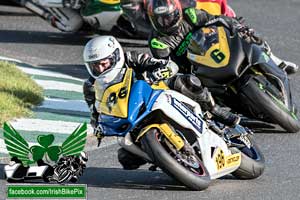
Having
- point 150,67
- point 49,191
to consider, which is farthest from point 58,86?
point 49,191

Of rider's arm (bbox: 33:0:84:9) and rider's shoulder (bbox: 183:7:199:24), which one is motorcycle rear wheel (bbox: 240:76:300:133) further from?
rider's arm (bbox: 33:0:84:9)

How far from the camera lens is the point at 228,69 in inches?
442

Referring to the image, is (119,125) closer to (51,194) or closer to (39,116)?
(51,194)

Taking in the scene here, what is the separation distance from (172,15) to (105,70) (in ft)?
8.07

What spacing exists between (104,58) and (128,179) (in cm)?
113

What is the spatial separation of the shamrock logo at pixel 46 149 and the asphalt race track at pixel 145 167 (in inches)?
52.3

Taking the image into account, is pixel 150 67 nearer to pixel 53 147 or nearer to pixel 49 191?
pixel 53 147

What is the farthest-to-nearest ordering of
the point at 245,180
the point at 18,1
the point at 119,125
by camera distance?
1. the point at 18,1
2. the point at 245,180
3. the point at 119,125

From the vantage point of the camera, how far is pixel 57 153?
7.33m

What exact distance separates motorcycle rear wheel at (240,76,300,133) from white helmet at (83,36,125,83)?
2.46 m

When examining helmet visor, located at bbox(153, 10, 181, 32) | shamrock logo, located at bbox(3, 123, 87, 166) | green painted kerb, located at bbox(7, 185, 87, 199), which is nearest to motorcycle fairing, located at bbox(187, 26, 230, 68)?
helmet visor, located at bbox(153, 10, 181, 32)

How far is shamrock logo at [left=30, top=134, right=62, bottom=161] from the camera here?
7.29 meters

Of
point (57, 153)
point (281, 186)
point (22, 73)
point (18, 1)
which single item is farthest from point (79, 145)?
point (18, 1)

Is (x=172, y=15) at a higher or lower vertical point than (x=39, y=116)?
higher
